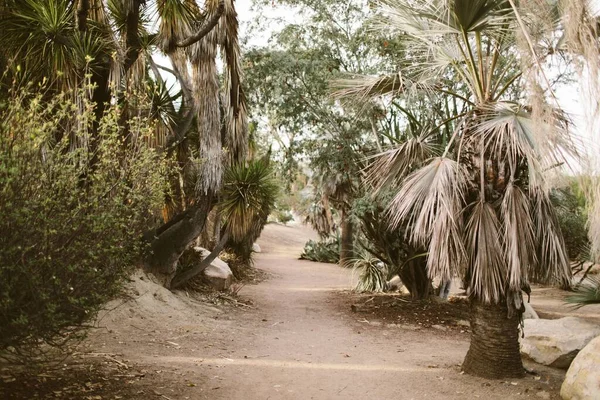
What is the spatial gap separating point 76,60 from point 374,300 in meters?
8.31

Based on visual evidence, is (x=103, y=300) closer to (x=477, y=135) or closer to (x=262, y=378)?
(x=262, y=378)

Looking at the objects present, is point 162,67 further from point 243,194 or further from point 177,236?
point 177,236

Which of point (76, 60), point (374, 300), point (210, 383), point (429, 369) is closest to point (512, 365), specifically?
point (429, 369)

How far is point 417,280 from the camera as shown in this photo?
1256cm

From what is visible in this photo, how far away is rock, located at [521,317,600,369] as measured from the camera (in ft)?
24.1

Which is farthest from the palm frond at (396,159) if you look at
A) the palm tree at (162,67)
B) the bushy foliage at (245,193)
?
the bushy foliage at (245,193)

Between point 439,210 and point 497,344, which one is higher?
point 439,210

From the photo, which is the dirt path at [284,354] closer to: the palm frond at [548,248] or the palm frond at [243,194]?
the palm frond at [548,248]

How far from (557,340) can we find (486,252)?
7.82 feet

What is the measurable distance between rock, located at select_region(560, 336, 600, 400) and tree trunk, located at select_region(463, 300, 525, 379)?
803 millimetres

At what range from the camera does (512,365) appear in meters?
6.58

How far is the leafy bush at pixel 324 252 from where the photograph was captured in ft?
86.7

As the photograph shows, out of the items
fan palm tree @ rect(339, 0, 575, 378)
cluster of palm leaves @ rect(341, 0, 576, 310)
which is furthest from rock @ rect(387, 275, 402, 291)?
cluster of palm leaves @ rect(341, 0, 576, 310)

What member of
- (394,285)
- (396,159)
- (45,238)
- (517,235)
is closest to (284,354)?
(396,159)
